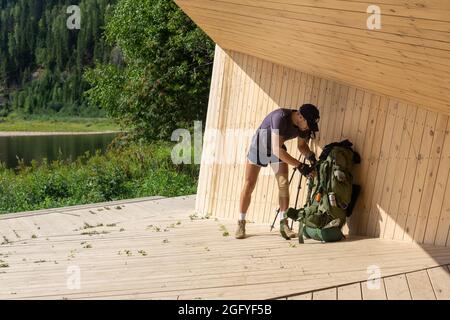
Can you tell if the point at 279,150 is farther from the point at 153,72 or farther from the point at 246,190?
the point at 153,72

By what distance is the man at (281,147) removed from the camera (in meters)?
5.54

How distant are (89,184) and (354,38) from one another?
7.64 m

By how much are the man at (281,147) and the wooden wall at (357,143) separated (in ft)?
1.43

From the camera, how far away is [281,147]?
5.56 m

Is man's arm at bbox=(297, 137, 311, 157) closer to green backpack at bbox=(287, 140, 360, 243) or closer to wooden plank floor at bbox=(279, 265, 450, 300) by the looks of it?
green backpack at bbox=(287, 140, 360, 243)

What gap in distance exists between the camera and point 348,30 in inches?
146

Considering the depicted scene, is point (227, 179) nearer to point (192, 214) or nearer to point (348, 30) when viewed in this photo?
point (192, 214)

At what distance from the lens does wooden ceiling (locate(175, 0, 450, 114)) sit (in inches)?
119

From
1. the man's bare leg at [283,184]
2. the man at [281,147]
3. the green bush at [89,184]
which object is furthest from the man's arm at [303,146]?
the green bush at [89,184]

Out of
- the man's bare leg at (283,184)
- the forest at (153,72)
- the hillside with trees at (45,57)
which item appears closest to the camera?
the man's bare leg at (283,184)

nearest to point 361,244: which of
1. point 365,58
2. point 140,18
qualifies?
point 365,58

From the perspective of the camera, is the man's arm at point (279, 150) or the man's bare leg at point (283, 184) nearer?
the man's arm at point (279, 150)

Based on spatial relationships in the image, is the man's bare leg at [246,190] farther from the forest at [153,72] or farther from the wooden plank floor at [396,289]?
the forest at [153,72]
